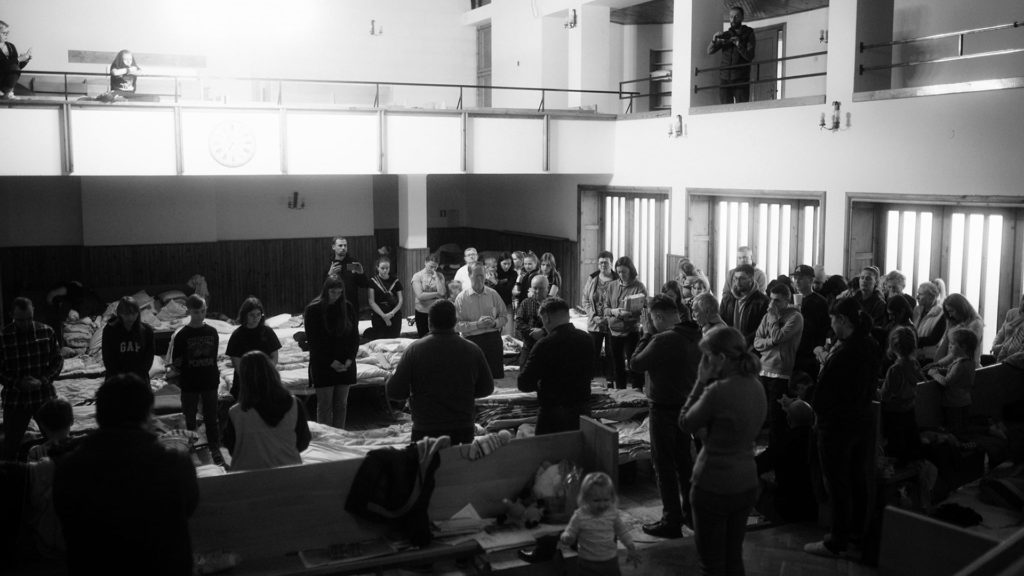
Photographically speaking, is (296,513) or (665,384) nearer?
(296,513)

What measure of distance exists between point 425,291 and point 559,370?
5.21 m

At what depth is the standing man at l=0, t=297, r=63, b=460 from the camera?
7234 mm

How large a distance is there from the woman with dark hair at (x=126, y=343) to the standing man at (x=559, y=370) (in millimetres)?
3451

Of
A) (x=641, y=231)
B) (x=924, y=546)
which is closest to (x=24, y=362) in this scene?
(x=924, y=546)

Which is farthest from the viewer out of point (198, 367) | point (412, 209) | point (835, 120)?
point (412, 209)

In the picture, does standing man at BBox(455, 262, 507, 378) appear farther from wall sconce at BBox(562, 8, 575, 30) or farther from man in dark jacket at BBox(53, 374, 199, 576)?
wall sconce at BBox(562, 8, 575, 30)

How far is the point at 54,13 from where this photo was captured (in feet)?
52.2

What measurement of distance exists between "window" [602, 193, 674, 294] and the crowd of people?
Answer: 13.8 ft

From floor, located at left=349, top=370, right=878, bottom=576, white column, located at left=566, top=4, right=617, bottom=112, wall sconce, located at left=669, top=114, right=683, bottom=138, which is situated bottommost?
floor, located at left=349, top=370, right=878, bottom=576

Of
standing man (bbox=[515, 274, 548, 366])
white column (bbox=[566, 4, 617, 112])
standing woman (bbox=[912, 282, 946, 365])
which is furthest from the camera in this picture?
white column (bbox=[566, 4, 617, 112])

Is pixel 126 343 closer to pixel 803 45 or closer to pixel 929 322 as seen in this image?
pixel 929 322

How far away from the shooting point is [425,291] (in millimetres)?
11352

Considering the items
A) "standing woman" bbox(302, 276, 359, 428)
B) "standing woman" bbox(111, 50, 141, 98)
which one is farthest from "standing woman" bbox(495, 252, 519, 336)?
"standing woman" bbox(111, 50, 141, 98)

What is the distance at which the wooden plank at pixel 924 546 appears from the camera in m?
3.61
